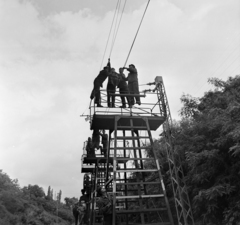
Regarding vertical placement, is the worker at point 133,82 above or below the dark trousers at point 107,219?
above

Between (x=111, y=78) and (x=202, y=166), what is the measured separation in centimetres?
700

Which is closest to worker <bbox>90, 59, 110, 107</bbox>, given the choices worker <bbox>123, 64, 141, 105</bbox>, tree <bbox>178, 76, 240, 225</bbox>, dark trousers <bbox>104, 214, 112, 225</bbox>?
worker <bbox>123, 64, 141, 105</bbox>

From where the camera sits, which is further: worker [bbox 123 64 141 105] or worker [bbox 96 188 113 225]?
worker [bbox 123 64 141 105]

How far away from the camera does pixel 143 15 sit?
755cm

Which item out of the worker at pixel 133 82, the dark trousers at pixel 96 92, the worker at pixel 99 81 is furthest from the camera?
the worker at pixel 133 82

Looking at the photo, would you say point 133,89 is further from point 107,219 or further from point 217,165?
point 217,165

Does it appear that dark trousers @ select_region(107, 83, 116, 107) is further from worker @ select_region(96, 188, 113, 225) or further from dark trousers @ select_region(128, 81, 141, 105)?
worker @ select_region(96, 188, 113, 225)

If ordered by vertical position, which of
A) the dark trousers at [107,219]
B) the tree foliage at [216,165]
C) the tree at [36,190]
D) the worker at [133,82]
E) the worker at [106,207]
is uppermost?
the tree at [36,190]

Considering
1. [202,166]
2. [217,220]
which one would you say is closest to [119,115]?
[202,166]

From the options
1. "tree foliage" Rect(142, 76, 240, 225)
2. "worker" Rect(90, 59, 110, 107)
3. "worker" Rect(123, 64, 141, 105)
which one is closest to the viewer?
"worker" Rect(90, 59, 110, 107)

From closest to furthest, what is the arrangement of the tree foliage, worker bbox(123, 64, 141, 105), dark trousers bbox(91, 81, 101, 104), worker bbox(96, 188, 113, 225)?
worker bbox(96, 188, 113, 225) < dark trousers bbox(91, 81, 101, 104) < worker bbox(123, 64, 141, 105) < the tree foliage

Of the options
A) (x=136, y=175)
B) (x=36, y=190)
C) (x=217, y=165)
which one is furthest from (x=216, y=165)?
(x=36, y=190)

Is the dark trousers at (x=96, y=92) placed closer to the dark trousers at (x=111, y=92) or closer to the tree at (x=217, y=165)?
the dark trousers at (x=111, y=92)

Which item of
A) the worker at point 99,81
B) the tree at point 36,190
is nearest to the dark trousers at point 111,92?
the worker at point 99,81
